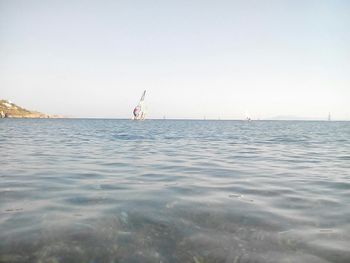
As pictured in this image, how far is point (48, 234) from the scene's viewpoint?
6.06m

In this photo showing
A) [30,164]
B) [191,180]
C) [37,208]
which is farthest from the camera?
[30,164]

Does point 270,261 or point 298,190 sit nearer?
point 270,261

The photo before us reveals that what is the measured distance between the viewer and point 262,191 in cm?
1002

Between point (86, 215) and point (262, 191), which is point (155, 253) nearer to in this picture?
point (86, 215)

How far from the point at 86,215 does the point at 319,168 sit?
12.1 m

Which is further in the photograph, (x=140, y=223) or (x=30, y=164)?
A: (x=30, y=164)

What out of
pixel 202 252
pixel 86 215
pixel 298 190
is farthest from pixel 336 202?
pixel 86 215

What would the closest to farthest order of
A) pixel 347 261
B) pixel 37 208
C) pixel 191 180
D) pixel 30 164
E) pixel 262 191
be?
1. pixel 347 261
2. pixel 37 208
3. pixel 262 191
4. pixel 191 180
5. pixel 30 164

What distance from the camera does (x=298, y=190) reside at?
10.2 metres

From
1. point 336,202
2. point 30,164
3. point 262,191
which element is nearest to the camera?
point 336,202

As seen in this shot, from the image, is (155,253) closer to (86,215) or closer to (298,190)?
(86,215)

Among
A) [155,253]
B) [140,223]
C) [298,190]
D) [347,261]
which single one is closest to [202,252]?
[155,253]

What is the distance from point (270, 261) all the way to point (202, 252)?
111cm

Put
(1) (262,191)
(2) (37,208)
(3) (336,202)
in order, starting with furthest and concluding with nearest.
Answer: (1) (262,191), (3) (336,202), (2) (37,208)
